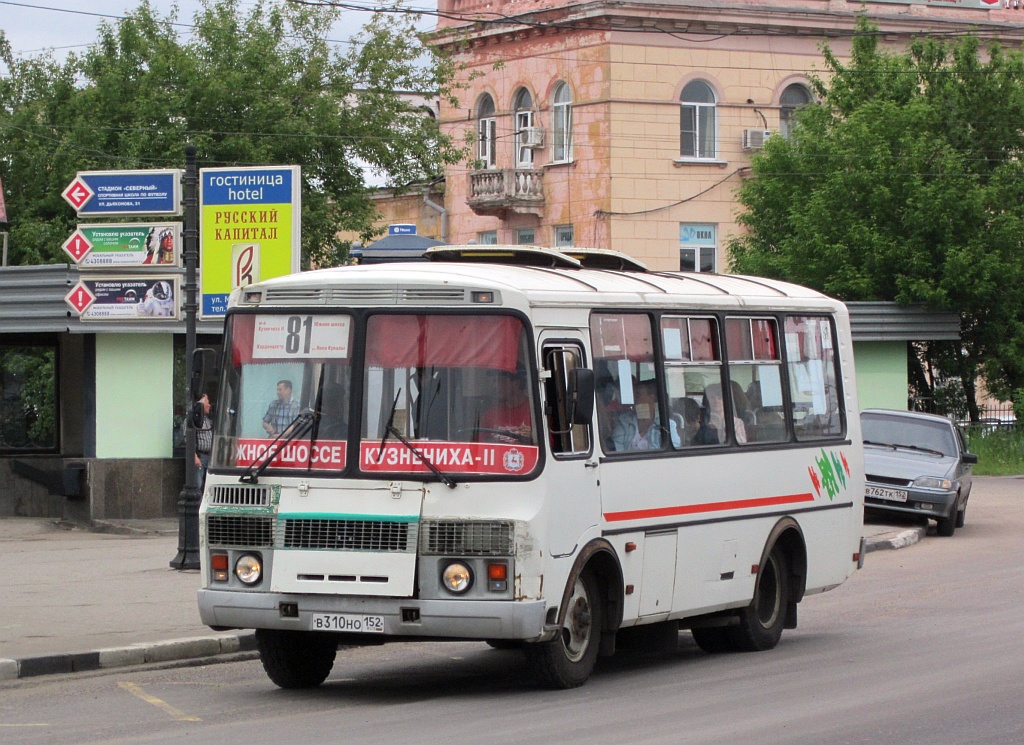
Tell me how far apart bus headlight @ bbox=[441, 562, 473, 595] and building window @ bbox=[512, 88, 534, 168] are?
3609cm

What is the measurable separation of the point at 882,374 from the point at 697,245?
405 inches

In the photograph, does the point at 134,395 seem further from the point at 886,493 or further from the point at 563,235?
the point at 563,235

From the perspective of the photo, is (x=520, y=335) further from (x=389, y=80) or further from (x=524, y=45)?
(x=524, y=45)

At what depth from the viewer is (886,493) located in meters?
24.2

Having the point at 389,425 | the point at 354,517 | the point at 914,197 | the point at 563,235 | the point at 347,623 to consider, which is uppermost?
the point at 914,197

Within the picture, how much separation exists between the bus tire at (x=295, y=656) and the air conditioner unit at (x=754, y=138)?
116ft

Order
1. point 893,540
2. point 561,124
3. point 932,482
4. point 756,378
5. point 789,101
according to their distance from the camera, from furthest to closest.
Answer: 1. point 789,101
2. point 561,124
3. point 932,482
4. point 893,540
5. point 756,378

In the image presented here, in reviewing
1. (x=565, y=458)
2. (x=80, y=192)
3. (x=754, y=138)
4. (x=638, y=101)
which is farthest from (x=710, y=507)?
(x=754, y=138)

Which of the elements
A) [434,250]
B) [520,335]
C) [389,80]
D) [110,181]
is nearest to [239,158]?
[389,80]

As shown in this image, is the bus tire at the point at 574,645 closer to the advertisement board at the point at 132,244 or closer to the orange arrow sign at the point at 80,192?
the orange arrow sign at the point at 80,192

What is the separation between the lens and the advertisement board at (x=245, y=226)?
18.1m

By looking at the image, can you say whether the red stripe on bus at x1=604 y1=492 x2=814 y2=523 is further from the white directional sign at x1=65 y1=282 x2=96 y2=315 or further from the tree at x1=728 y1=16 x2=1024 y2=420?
the tree at x1=728 y1=16 x2=1024 y2=420

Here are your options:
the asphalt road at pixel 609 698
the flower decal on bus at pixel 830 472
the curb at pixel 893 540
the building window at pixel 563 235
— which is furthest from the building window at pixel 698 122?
the flower decal on bus at pixel 830 472

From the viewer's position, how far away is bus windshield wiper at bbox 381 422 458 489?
10031mm
